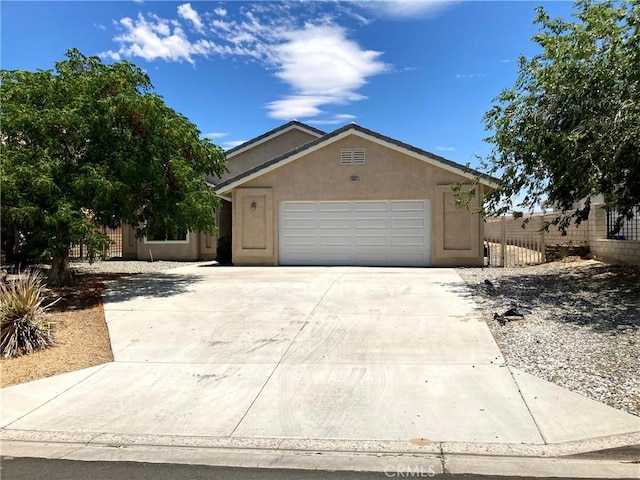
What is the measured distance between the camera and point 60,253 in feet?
39.7

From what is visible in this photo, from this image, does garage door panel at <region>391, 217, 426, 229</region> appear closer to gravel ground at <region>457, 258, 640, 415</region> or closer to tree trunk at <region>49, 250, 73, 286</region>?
gravel ground at <region>457, 258, 640, 415</region>

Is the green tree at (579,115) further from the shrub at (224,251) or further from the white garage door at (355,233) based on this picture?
the shrub at (224,251)

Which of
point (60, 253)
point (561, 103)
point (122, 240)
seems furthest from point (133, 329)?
point (122, 240)

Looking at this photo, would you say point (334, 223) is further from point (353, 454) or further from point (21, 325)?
point (353, 454)

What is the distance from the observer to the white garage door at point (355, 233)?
1734 centimetres

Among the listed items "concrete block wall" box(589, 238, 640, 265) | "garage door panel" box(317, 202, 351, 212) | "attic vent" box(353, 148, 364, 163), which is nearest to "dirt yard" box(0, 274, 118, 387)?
"garage door panel" box(317, 202, 351, 212)

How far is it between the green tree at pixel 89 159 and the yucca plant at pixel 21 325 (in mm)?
2221

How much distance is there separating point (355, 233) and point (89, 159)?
29.6ft

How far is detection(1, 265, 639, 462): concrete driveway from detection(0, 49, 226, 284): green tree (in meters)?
2.37

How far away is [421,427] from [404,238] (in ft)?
41.6

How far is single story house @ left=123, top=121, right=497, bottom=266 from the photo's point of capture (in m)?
17.0

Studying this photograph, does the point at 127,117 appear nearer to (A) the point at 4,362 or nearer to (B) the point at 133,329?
(B) the point at 133,329

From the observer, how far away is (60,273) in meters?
12.9

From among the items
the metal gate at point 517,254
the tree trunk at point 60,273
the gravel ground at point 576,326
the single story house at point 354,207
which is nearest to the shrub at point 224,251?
the single story house at point 354,207
